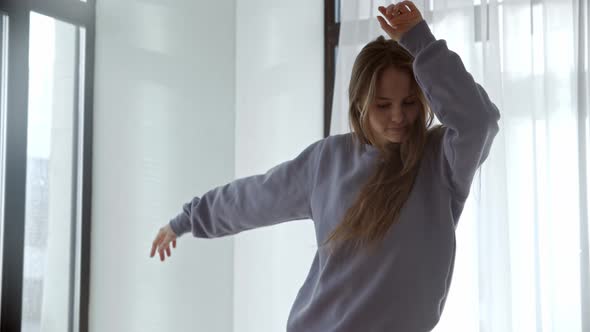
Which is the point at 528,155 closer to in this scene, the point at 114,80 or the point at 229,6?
the point at 229,6

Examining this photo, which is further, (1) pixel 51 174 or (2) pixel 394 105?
(1) pixel 51 174

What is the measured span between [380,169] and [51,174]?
1.65m

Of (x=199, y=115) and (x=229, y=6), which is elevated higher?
(x=229, y=6)

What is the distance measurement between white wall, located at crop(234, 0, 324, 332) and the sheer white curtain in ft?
1.99

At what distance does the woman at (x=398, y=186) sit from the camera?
1087 millimetres

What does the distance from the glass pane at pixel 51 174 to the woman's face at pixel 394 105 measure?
164 centimetres

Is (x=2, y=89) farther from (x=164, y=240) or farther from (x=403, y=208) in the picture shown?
(x=403, y=208)

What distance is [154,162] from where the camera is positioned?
2609 millimetres

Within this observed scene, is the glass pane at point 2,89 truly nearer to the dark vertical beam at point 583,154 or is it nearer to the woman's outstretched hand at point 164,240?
the woman's outstretched hand at point 164,240

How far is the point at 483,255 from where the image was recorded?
2.15 metres

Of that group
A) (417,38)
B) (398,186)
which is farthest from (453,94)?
(398,186)

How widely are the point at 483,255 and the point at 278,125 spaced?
91cm

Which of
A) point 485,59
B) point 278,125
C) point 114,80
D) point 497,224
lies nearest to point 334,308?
point 497,224

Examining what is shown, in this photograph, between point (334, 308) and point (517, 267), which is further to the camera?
point (517, 267)
